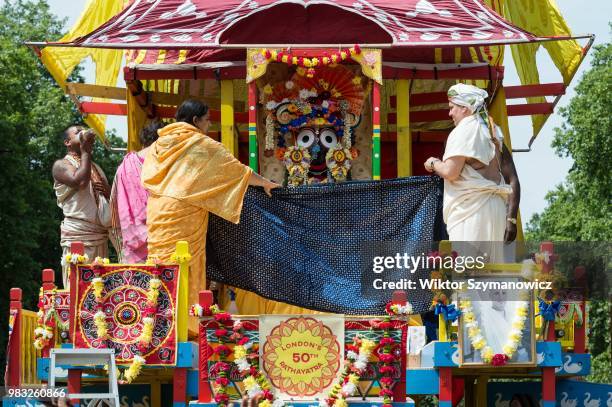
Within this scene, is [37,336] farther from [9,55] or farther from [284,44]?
[9,55]

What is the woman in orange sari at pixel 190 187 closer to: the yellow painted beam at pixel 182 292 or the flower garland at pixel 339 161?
the yellow painted beam at pixel 182 292

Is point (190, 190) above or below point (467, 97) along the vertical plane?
below

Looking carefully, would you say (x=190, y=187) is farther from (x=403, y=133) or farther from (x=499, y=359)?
(x=403, y=133)

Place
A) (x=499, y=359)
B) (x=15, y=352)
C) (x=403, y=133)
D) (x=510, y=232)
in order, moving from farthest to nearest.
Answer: (x=403, y=133) < (x=15, y=352) < (x=510, y=232) < (x=499, y=359)

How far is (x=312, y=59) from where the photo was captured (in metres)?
13.4

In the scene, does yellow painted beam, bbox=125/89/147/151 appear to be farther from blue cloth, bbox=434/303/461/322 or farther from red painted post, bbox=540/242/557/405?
red painted post, bbox=540/242/557/405

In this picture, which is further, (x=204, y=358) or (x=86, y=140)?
(x=86, y=140)

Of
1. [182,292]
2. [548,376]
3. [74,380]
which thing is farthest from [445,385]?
[74,380]

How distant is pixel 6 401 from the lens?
12.0m

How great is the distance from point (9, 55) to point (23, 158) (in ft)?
9.11

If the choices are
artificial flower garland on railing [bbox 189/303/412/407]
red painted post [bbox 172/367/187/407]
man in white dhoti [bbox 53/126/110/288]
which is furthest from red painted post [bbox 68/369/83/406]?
man in white dhoti [bbox 53/126/110/288]

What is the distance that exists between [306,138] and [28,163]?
73.0 feet

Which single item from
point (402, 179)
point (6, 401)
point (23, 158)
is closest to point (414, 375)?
point (402, 179)

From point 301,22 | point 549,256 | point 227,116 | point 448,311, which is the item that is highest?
point 301,22
